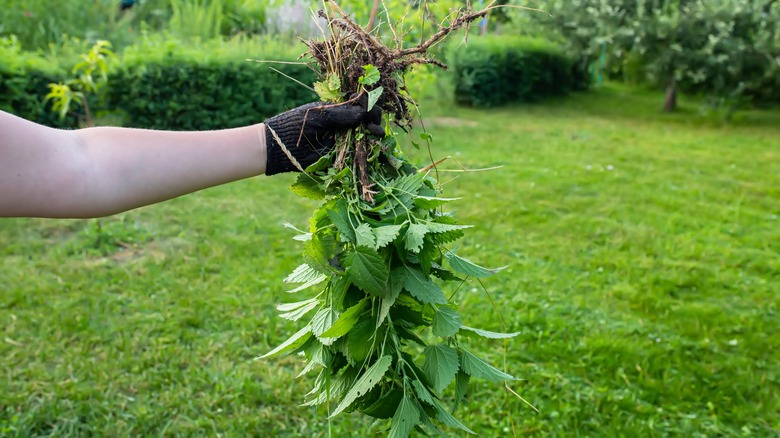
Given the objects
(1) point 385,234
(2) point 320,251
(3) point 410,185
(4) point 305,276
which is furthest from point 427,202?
(4) point 305,276

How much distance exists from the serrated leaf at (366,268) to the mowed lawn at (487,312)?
115 centimetres

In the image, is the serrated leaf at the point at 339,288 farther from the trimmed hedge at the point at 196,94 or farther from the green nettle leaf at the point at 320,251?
the trimmed hedge at the point at 196,94

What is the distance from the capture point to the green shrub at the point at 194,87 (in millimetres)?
7008

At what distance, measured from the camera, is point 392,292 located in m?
1.69

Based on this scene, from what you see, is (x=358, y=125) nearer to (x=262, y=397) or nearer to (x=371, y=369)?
(x=371, y=369)

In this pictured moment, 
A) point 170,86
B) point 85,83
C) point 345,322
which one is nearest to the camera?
point 345,322

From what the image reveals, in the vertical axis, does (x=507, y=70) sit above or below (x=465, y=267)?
above

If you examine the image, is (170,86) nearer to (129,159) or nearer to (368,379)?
(129,159)

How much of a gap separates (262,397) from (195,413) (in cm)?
31

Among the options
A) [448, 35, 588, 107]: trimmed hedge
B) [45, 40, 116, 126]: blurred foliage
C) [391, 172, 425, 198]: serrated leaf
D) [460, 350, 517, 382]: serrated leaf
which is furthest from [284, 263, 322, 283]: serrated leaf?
[448, 35, 588, 107]: trimmed hedge

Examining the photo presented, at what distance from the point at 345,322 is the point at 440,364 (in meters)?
A: 0.30

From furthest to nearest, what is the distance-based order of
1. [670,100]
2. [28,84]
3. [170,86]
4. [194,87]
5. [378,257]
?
1. [670,100]
2. [194,87]
3. [170,86]
4. [28,84]
5. [378,257]

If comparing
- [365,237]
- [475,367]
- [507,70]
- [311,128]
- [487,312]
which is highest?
[507,70]

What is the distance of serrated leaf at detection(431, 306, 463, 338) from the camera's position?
1.71m
